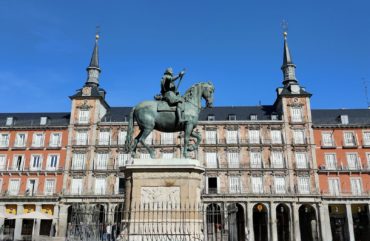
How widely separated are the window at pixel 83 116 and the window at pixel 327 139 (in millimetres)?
30027

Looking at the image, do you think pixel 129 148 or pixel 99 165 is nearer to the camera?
pixel 129 148

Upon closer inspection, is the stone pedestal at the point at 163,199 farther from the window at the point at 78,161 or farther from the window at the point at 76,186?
the window at the point at 78,161

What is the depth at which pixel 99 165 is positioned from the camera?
46281mm

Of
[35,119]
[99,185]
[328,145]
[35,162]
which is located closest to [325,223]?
[328,145]

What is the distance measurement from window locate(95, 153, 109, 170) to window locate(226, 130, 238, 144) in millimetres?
15361

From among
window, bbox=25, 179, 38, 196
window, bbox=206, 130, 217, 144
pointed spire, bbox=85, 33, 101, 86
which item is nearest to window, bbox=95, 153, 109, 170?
window, bbox=25, 179, 38, 196

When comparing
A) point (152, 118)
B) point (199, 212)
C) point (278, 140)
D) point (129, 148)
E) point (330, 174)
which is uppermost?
point (278, 140)

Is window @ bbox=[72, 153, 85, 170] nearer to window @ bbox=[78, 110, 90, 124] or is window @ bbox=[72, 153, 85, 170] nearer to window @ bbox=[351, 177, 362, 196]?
window @ bbox=[78, 110, 90, 124]

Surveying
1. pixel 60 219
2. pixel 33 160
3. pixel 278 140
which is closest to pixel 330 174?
pixel 278 140

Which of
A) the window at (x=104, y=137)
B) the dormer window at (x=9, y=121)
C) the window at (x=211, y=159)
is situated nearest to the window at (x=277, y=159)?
the window at (x=211, y=159)

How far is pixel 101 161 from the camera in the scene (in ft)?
153

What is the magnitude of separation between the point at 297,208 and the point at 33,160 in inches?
1300

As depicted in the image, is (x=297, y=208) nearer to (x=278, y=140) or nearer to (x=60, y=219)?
(x=278, y=140)

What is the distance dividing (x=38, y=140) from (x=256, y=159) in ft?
91.8
